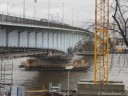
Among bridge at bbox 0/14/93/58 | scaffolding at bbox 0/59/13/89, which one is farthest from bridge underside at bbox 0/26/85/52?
scaffolding at bbox 0/59/13/89

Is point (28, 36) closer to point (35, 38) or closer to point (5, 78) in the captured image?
point (35, 38)

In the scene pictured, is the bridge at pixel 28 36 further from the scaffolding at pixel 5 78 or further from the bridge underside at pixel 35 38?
the scaffolding at pixel 5 78

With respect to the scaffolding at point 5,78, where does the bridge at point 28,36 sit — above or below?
above

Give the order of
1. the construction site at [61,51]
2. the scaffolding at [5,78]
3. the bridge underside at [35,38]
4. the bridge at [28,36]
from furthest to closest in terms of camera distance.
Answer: the bridge underside at [35,38] → the bridge at [28,36] → the scaffolding at [5,78] → the construction site at [61,51]

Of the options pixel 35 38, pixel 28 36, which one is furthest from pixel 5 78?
pixel 28 36

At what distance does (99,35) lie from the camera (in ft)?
107

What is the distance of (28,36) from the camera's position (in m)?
49.2

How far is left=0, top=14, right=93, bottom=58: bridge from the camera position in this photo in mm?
40062

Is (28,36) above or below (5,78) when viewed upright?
above

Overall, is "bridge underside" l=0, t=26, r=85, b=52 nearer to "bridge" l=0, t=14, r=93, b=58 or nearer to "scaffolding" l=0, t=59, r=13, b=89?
"bridge" l=0, t=14, r=93, b=58

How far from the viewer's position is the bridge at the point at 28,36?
131 ft

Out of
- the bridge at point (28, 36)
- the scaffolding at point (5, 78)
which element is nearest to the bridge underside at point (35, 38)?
the bridge at point (28, 36)

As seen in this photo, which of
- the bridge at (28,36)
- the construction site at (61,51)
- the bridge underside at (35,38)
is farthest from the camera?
the bridge underside at (35,38)

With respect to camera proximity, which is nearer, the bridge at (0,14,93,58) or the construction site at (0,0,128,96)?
the construction site at (0,0,128,96)
